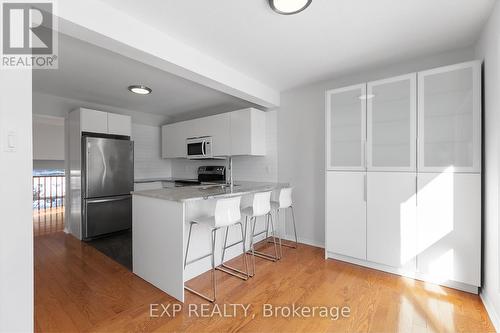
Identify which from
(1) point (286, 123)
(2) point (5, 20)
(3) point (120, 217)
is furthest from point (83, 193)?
(1) point (286, 123)

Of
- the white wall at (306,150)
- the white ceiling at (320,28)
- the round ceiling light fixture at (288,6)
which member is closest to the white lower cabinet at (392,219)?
the white wall at (306,150)

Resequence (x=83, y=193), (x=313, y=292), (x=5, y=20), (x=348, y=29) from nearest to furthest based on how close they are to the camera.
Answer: (x=5, y=20), (x=348, y=29), (x=313, y=292), (x=83, y=193)

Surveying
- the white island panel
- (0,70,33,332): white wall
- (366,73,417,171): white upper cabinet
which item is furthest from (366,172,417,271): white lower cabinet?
(0,70,33,332): white wall

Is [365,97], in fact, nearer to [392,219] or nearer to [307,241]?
[392,219]

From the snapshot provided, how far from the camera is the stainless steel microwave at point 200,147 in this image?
13.8ft

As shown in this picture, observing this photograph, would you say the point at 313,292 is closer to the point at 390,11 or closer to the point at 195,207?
the point at 195,207

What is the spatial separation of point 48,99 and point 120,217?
2.29 m

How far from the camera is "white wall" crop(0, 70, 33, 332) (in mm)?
1243

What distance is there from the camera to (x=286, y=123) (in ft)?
12.4

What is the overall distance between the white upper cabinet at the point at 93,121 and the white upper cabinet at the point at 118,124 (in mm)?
70

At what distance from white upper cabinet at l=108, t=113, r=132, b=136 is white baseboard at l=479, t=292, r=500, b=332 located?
522 cm

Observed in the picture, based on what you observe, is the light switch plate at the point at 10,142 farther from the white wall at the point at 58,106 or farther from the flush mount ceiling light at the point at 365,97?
the white wall at the point at 58,106

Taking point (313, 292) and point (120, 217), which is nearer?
point (313, 292)

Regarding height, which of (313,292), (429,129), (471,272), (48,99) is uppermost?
(48,99)
